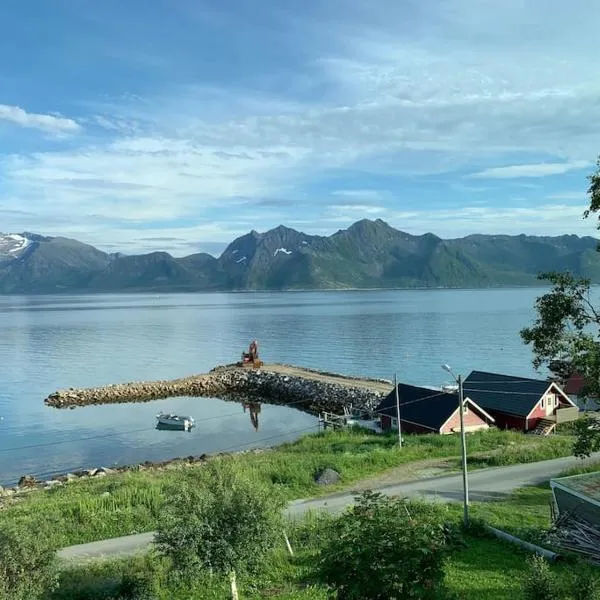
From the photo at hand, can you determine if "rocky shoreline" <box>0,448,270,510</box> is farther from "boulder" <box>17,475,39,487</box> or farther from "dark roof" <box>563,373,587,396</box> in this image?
"dark roof" <box>563,373,587,396</box>

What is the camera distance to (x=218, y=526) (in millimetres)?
15344

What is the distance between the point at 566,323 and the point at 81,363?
97175 mm

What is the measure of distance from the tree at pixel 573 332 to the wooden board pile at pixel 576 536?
7219 millimetres

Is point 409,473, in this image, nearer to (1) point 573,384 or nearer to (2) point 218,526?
(2) point 218,526

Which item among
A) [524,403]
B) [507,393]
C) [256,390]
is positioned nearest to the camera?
[524,403]

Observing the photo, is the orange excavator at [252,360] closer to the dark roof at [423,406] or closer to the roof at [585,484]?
the dark roof at [423,406]

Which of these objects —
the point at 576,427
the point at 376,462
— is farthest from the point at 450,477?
the point at 576,427

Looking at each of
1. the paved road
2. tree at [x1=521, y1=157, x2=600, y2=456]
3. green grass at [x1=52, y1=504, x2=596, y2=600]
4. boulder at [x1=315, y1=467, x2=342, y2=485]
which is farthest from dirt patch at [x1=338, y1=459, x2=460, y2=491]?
tree at [x1=521, y1=157, x2=600, y2=456]

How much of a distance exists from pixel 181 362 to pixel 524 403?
224ft

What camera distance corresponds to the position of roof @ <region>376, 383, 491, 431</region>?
42.9 metres

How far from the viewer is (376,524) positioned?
13180 mm

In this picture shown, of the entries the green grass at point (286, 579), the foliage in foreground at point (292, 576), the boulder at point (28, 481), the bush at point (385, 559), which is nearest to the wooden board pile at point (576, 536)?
the foliage in foreground at point (292, 576)

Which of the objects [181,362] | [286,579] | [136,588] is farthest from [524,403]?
[181,362]

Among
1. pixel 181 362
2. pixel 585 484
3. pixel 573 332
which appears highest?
pixel 573 332
